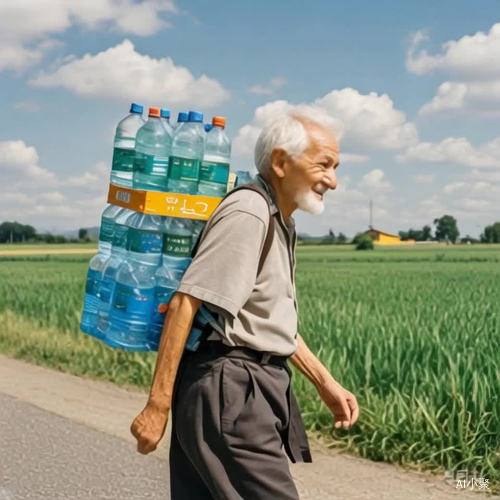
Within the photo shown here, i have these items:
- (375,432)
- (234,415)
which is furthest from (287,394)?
(375,432)

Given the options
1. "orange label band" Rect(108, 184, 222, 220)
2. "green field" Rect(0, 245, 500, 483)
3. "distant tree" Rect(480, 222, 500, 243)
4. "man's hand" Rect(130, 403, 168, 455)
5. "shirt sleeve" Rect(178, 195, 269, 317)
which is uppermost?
"distant tree" Rect(480, 222, 500, 243)

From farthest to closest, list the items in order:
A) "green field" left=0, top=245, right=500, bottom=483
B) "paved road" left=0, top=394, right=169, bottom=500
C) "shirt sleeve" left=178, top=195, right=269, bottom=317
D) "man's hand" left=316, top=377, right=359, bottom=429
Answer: "green field" left=0, top=245, right=500, bottom=483 → "paved road" left=0, top=394, right=169, bottom=500 → "man's hand" left=316, top=377, right=359, bottom=429 → "shirt sleeve" left=178, top=195, right=269, bottom=317

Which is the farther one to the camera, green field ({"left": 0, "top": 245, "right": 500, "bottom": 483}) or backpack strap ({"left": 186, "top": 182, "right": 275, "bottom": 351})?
green field ({"left": 0, "top": 245, "right": 500, "bottom": 483})

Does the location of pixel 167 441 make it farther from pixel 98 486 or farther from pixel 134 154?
pixel 134 154

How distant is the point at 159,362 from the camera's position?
2.91m

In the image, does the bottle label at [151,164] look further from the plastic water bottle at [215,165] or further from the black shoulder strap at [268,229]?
the black shoulder strap at [268,229]

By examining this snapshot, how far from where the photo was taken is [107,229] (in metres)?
3.65

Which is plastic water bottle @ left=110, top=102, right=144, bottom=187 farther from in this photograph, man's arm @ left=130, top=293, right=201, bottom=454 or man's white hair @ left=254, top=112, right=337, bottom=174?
man's arm @ left=130, top=293, right=201, bottom=454

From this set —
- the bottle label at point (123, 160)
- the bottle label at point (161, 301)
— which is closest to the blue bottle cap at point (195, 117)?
the bottle label at point (123, 160)

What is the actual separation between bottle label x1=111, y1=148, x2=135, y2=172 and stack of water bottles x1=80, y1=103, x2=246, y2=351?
0.08ft

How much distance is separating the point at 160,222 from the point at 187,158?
26cm

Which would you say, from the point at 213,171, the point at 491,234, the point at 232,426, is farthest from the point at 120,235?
the point at 491,234

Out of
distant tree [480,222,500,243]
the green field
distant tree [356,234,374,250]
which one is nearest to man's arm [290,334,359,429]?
the green field

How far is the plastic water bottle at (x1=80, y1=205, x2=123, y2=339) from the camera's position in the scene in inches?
143
